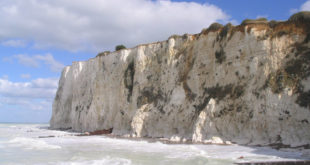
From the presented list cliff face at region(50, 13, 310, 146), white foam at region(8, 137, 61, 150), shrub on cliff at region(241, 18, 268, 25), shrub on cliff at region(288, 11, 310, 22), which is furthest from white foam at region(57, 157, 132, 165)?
shrub on cliff at region(288, 11, 310, 22)

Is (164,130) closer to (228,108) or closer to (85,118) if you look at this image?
(228,108)

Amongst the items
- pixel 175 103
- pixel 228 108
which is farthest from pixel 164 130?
pixel 228 108

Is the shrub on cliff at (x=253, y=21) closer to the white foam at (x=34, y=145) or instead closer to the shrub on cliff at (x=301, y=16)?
the shrub on cliff at (x=301, y=16)

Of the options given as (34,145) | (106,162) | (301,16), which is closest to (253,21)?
(301,16)

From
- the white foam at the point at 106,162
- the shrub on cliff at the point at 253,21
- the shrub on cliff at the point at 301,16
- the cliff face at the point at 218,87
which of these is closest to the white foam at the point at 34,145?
the white foam at the point at 106,162

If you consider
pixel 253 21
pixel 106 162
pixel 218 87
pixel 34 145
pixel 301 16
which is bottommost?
pixel 106 162

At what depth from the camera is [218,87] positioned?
1998 centimetres

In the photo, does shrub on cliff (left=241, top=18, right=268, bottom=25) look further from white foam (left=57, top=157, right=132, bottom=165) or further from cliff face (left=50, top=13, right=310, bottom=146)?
white foam (left=57, top=157, right=132, bottom=165)

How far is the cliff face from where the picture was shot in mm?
15992

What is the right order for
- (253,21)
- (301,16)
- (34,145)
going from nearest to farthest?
1. (301,16)
2. (253,21)
3. (34,145)

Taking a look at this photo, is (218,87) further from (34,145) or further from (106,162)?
(34,145)

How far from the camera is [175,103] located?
22.7 meters

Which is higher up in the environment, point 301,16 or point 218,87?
point 301,16

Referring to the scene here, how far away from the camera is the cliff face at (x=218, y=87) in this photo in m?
16.0
